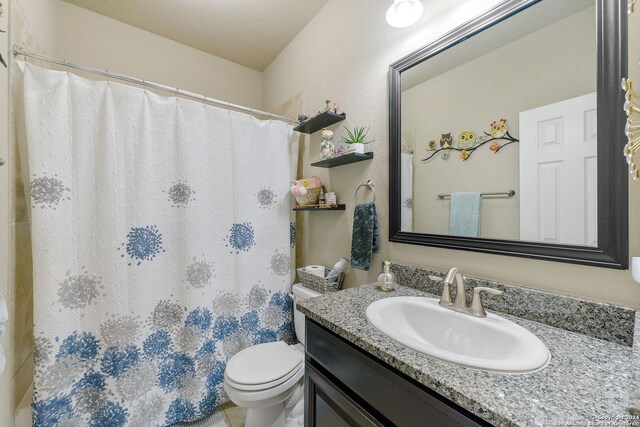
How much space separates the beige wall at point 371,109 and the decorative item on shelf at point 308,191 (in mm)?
103

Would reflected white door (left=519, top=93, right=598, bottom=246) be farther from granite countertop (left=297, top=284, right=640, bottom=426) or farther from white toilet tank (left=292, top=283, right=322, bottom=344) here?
white toilet tank (left=292, top=283, right=322, bottom=344)

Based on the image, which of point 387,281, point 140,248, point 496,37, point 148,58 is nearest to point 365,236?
point 387,281

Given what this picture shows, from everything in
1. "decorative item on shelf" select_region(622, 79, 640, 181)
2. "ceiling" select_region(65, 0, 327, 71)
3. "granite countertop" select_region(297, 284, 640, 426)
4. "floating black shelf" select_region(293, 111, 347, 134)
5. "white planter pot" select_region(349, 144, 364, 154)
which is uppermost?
"ceiling" select_region(65, 0, 327, 71)

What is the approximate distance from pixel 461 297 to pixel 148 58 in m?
2.66

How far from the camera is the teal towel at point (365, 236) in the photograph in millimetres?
1319

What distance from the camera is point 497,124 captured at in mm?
928

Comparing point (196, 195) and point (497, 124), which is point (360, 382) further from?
point (196, 195)

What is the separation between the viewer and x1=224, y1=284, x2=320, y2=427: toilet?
1.19 m

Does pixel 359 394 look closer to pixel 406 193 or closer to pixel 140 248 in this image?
pixel 406 193

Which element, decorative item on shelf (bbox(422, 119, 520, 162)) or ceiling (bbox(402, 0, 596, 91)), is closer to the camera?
ceiling (bbox(402, 0, 596, 91))

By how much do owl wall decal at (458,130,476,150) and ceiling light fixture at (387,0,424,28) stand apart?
58 cm

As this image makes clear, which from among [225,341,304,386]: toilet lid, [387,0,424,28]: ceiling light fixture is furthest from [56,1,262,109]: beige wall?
[225,341,304,386]: toilet lid

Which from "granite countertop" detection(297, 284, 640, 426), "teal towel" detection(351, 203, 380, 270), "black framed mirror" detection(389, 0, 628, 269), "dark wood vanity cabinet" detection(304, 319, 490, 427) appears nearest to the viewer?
"granite countertop" detection(297, 284, 640, 426)

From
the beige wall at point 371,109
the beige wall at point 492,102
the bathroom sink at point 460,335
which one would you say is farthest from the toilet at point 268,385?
the beige wall at point 492,102
